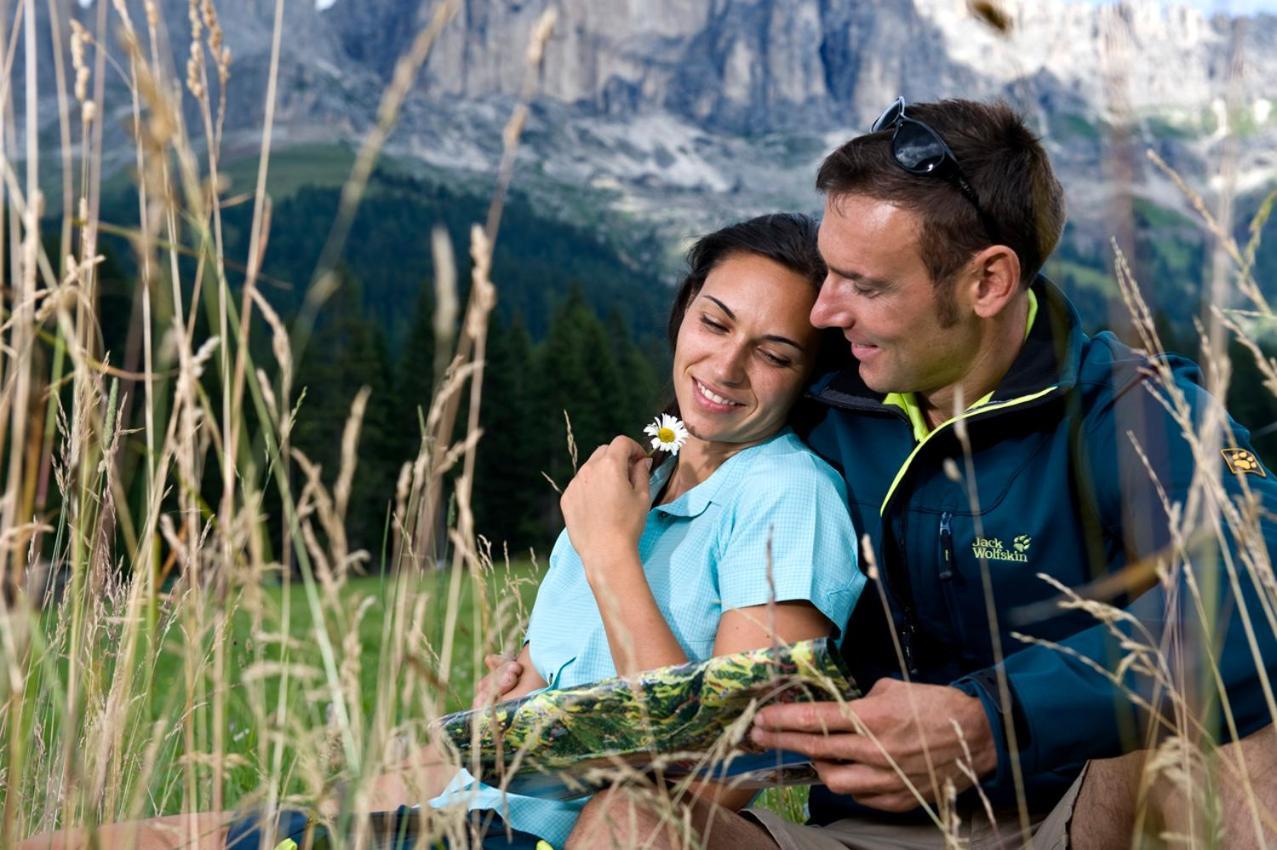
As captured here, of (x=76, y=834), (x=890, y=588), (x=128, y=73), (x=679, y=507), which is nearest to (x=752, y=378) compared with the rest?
(x=679, y=507)

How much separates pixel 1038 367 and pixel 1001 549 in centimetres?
43

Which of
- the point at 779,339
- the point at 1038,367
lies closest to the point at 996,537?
the point at 1038,367

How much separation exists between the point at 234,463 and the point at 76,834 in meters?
1.09

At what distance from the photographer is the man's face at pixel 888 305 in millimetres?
3068

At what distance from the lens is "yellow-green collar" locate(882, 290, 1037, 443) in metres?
3.14

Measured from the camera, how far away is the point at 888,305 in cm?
309

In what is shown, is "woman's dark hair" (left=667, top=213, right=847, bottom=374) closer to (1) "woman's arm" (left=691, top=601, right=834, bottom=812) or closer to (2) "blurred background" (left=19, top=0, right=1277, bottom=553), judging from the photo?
(2) "blurred background" (left=19, top=0, right=1277, bottom=553)

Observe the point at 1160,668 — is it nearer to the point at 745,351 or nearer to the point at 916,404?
the point at 916,404

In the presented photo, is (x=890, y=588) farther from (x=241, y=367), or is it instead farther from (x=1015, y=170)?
(x=241, y=367)

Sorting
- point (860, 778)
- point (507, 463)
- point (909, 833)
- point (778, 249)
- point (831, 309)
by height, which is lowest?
point (507, 463)

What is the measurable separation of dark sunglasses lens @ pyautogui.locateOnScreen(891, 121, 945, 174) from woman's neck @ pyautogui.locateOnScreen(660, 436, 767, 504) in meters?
0.78

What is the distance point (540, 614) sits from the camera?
322 cm

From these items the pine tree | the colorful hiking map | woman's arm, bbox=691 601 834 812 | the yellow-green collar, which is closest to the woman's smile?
the yellow-green collar

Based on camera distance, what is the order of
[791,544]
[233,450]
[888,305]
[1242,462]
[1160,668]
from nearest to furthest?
[233,450] < [1160,668] < [1242,462] < [791,544] < [888,305]
